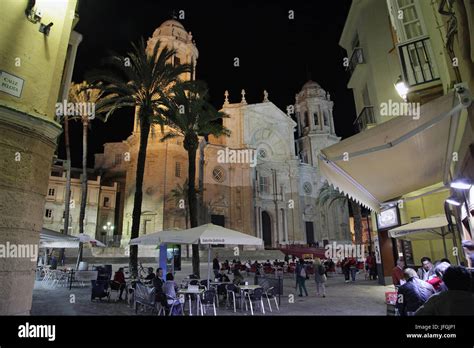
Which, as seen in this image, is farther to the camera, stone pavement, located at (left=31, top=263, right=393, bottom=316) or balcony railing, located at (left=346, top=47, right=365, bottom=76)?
balcony railing, located at (left=346, top=47, right=365, bottom=76)

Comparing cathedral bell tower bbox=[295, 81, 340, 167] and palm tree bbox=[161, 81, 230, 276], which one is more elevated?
cathedral bell tower bbox=[295, 81, 340, 167]

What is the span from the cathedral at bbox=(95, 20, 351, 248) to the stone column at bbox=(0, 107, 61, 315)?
32.1 metres

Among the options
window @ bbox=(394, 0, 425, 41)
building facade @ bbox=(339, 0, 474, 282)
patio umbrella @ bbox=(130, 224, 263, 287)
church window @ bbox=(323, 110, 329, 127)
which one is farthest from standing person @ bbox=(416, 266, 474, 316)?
church window @ bbox=(323, 110, 329, 127)

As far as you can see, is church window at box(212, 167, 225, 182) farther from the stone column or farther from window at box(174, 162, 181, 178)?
the stone column

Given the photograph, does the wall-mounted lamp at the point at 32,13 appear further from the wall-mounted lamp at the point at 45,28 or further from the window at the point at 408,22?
the window at the point at 408,22

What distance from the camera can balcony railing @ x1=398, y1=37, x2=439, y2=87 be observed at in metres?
8.76

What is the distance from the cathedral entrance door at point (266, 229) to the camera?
157ft

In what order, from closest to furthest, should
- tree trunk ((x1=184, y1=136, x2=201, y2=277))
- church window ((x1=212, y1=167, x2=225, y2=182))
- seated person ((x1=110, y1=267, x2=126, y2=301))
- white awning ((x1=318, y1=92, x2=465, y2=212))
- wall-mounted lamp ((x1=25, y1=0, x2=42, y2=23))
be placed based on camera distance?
1. white awning ((x1=318, y1=92, x2=465, y2=212))
2. wall-mounted lamp ((x1=25, y1=0, x2=42, y2=23))
3. seated person ((x1=110, y1=267, x2=126, y2=301))
4. tree trunk ((x1=184, y1=136, x2=201, y2=277))
5. church window ((x1=212, y1=167, x2=225, y2=182))

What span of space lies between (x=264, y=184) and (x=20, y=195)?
148 feet

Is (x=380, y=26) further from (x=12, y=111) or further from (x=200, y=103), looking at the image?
(x=12, y=111)

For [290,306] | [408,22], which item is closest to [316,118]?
[408,22]

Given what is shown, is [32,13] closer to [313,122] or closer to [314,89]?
[313,122]

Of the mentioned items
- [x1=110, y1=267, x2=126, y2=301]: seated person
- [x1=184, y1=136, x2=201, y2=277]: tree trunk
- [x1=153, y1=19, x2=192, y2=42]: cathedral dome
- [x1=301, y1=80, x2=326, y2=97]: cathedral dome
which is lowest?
[x1=110, y1=267, x2=126, y2=301]: seated person
